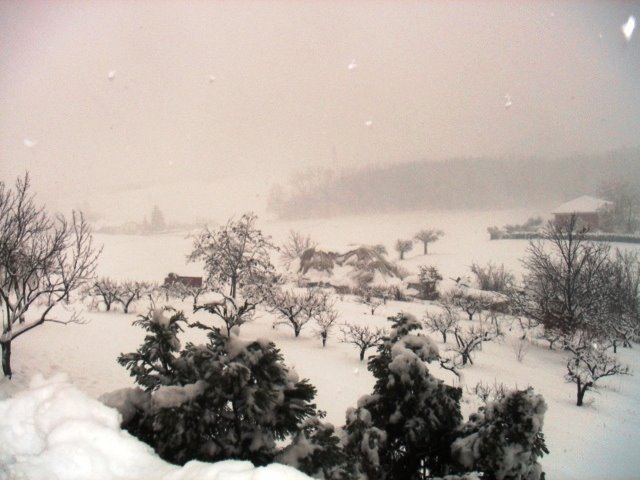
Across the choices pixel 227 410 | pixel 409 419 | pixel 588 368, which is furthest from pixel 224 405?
pixel 588 368

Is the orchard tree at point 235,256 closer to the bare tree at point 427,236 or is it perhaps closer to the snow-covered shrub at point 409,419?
the snow-covered shrub at point 409,419

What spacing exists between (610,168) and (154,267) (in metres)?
87.7

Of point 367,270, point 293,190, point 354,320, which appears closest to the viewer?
point 354,320

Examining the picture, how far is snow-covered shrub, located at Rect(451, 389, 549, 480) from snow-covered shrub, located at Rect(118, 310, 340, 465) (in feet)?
5.62

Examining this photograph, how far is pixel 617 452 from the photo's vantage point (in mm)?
7551

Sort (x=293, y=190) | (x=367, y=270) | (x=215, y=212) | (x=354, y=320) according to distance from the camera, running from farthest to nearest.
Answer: (x=293, y=190) < (x=215, y=212) < (x=367, y=270) < (x=354, y=320)

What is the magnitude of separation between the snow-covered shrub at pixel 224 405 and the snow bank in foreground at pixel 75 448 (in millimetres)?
426

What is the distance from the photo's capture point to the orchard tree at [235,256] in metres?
21.0

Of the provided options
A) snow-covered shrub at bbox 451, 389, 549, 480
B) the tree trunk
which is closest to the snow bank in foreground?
snow-covered shrub at bbox 451, 389, 549, 480

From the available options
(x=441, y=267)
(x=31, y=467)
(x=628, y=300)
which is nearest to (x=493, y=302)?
(x=628, y=300)

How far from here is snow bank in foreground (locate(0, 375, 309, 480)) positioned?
6.77 feet

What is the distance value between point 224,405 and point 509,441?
277 cm

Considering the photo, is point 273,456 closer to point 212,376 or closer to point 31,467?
point 212,376

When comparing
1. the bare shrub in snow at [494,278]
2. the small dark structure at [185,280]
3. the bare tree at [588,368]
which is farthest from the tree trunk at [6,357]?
the bare shrub in snow at [494,278]
